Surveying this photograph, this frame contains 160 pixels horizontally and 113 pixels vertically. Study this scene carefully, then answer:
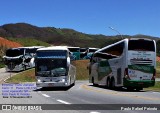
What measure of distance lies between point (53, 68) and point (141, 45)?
21.7ft

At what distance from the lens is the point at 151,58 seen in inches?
1201

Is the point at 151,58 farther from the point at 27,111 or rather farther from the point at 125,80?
the point at 27,111

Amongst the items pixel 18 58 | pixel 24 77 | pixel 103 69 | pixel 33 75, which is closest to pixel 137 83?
pixel 103 69

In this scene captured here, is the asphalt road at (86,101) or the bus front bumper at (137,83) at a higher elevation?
the bus front bumper at (137,83)

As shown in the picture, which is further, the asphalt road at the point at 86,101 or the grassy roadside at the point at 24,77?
the grassy roadside at the point at 24,77

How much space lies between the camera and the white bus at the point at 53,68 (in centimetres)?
3178

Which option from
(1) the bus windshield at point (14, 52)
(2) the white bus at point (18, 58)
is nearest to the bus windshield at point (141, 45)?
(2) the white bus at point (18, 58)

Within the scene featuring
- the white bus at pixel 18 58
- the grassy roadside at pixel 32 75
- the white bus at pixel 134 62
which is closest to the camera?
the white bus at pixel 134 62

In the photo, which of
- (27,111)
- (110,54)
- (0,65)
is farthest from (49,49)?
(0,65)

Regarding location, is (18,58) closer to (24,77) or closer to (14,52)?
(14,52)

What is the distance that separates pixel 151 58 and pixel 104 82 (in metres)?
6.17

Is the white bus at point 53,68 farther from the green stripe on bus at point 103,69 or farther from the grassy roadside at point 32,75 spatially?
the grassy roadside at point 32,75

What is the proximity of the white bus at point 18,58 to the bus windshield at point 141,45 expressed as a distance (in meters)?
34.0

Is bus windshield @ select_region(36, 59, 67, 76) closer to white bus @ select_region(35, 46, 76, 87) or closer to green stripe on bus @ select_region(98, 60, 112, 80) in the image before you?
white bus @ select_region(35, 46, 76, 87)
